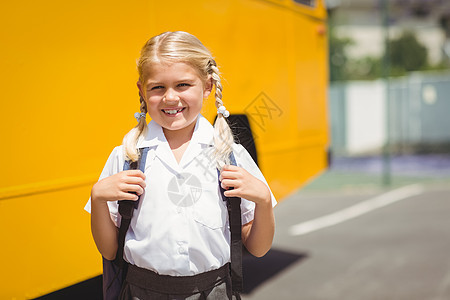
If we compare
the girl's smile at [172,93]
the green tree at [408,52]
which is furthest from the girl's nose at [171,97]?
the green tree at [408,52]

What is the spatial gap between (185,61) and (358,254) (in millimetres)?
4245

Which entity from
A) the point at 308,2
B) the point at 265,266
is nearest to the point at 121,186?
the point at 308,2

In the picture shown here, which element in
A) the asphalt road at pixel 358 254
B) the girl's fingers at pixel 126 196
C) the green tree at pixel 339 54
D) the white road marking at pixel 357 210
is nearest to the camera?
the girl's fingers at pixel 126 196

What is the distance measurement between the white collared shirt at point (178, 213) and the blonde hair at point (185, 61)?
0.03 metres

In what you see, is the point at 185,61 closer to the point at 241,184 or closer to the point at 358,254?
the point at 241,184

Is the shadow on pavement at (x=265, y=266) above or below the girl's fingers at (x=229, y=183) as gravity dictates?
below

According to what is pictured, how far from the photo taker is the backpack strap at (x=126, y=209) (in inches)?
49.1

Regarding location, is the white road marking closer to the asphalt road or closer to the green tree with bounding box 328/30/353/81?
the asphalt road

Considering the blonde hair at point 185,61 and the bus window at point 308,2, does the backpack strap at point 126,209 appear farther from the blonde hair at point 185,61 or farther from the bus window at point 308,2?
the bus window at point 308,2

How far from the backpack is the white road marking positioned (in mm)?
4807

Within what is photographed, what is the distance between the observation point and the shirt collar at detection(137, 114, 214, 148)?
4.25 feet

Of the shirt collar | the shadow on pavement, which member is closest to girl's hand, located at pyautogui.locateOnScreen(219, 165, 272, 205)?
the shirt collar

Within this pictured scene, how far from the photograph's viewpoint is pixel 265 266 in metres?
4.89

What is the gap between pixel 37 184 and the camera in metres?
1.63
